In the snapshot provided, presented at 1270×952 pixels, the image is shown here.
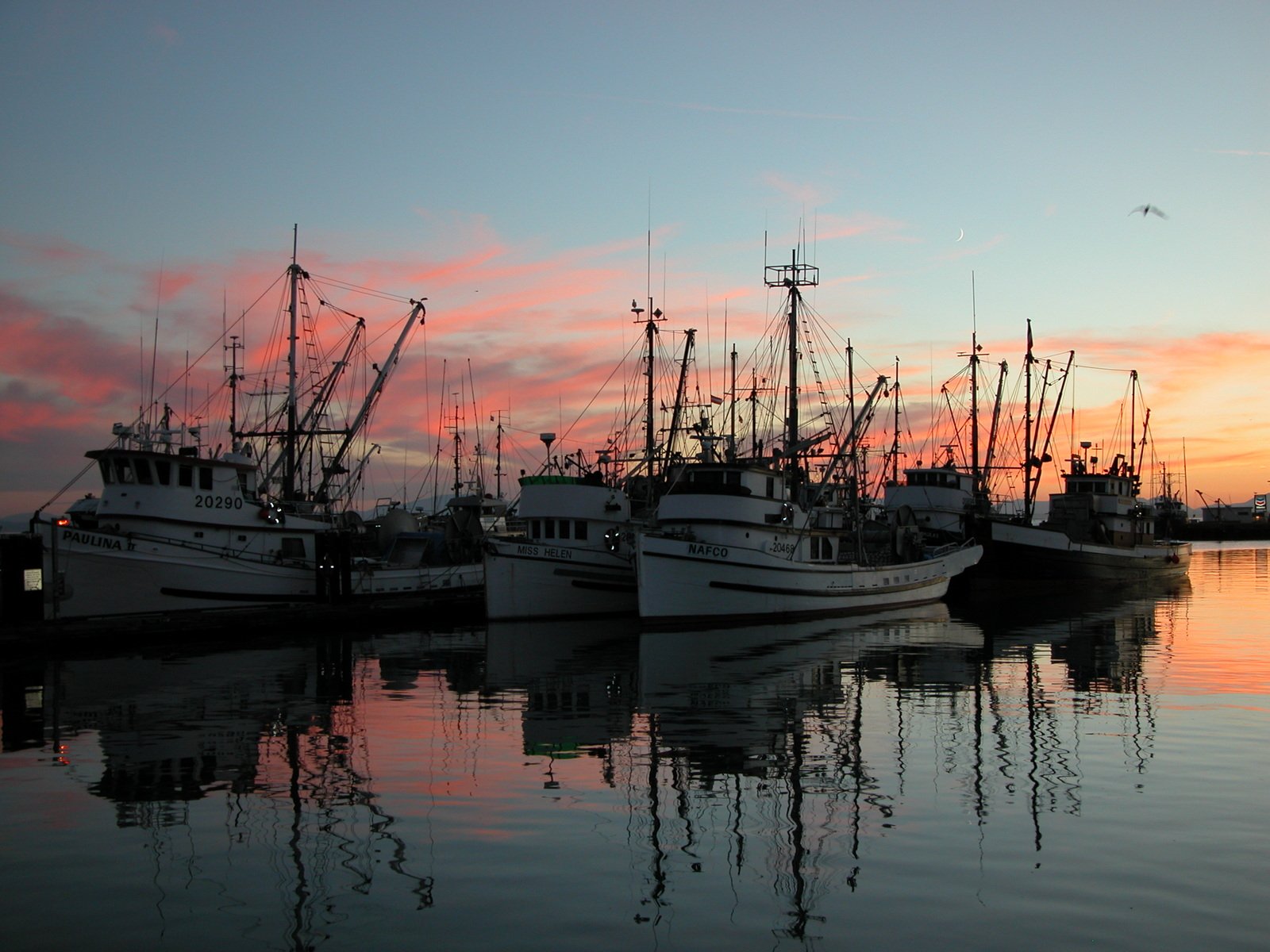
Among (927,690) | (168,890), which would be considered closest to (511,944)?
(168,890)

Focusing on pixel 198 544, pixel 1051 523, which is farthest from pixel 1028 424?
pixel 198 544

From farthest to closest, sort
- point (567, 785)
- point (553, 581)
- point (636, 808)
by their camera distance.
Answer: point (553, 581), point (567, 785), point (636, 808)

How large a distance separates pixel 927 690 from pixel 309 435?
35075 mm

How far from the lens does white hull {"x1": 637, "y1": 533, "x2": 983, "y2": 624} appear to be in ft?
131

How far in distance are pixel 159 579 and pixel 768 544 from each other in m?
22.5

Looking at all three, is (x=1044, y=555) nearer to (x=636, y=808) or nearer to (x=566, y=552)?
(x=566, y=552)

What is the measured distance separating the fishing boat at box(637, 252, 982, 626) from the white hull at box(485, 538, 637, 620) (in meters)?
2.77

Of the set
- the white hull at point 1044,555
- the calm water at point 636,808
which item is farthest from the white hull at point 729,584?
the white hull at point 1044,555

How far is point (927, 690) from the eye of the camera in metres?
25.5

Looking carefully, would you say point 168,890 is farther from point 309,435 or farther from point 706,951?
point 309,435

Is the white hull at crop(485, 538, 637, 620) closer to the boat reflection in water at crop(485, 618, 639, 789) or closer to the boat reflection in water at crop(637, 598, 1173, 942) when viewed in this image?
the boat reflection in water at crop(485, 618, 639, 789)

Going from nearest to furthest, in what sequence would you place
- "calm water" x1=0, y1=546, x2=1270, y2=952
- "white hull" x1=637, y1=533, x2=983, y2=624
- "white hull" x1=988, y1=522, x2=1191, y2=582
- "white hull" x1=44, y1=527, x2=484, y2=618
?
"calm water" x1=0, y1=546, x2=1270, y2=952
"white hull" x1=44, y1=527, x2=484, y2=618
"white hull" x1=637, y1=533, x2=983, y2=624
"white hull" x1=988, y1=522, x2=1191, y2=582

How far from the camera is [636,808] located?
14555 mm

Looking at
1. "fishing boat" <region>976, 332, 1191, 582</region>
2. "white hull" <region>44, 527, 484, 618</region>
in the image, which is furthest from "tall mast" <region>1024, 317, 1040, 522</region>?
"white hull" <region>44, 527, 484, 618</region>
